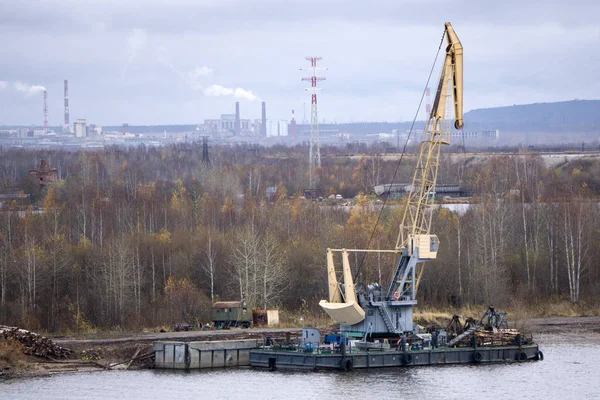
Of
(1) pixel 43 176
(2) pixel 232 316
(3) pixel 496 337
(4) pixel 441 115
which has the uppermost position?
(4) pixel 441 115

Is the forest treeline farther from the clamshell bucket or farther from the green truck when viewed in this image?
the clamshell bucket

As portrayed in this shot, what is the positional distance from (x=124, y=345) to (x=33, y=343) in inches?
192

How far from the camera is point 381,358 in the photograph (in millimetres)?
52188

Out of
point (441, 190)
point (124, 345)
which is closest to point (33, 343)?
point (124, 345)

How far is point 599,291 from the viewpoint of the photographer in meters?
74.4

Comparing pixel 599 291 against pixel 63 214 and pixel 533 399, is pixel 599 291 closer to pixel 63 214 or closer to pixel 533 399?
pixel 533 399

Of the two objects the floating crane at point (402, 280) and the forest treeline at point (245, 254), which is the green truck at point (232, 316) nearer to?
the forest treeline at point (245, 254)

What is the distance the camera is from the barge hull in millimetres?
51594

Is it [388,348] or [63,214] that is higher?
[63,214]

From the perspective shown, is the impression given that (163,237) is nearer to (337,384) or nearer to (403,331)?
(403,331)

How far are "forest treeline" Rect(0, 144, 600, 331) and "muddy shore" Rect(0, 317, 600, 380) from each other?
14.9ft

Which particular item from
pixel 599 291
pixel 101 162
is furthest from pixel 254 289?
pixel 101 162

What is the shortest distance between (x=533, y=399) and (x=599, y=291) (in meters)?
30.8

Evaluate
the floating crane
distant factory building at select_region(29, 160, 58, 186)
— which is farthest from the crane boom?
distant factory building at select_region(29, 160, 58, 186)
